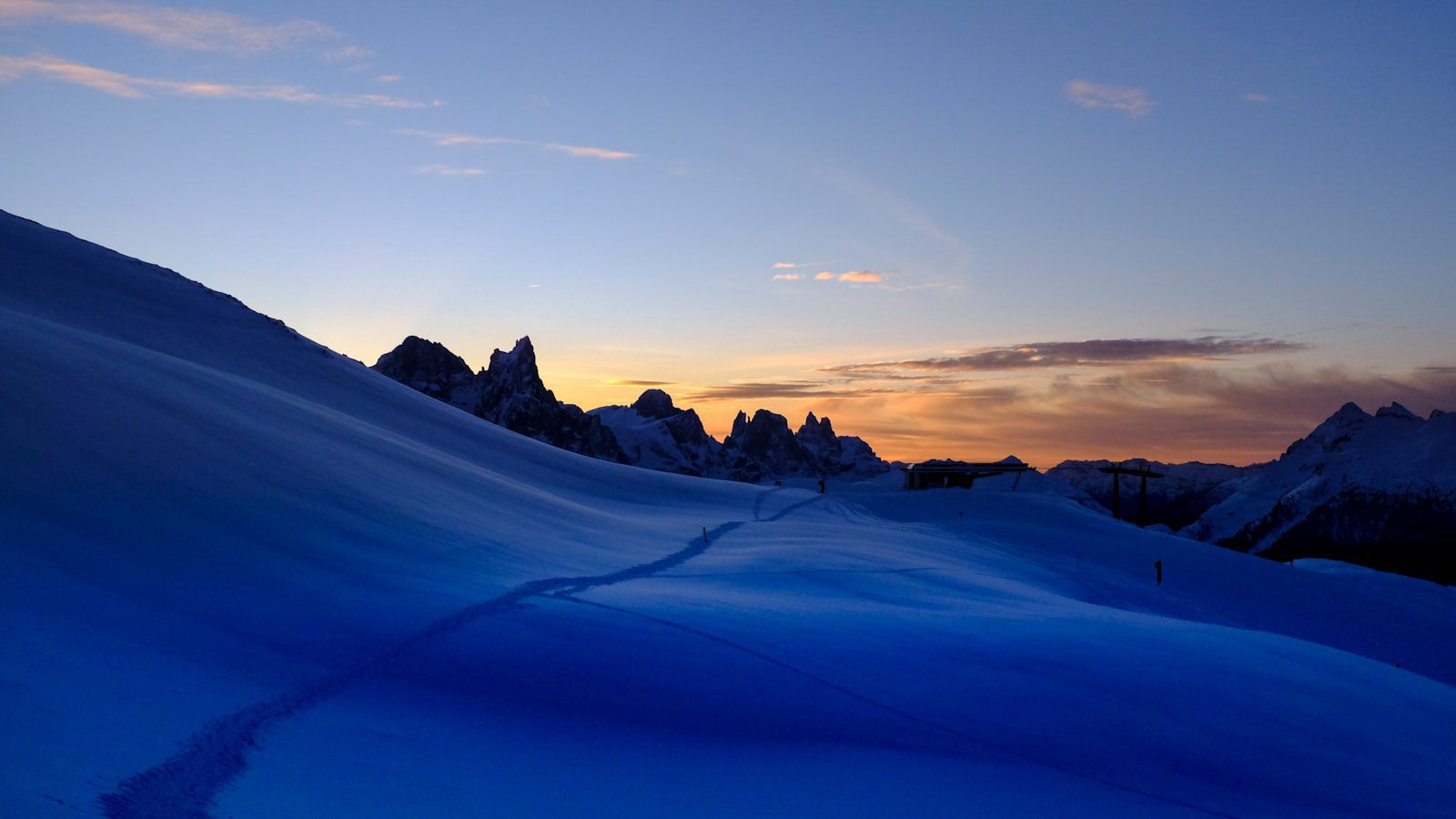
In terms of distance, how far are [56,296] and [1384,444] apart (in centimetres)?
16954

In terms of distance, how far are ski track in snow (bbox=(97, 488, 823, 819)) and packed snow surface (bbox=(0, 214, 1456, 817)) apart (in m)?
0.03

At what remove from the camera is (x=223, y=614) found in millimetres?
9148

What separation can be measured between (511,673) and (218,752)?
117 inches

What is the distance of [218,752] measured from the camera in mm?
6527

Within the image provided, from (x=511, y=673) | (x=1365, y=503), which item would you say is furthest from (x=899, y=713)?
(x=1365, y=503)

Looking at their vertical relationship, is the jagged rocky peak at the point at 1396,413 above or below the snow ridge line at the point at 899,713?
above

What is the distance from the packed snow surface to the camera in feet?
22.6

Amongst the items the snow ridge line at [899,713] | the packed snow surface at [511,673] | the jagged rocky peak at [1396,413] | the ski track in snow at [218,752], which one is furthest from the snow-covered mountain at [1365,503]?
the ski track in snow at [218,752]

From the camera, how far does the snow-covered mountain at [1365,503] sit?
5384 inches

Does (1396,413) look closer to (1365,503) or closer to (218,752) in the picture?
(1365,503)

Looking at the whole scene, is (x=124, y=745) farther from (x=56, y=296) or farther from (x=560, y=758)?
(x=56, y=296)

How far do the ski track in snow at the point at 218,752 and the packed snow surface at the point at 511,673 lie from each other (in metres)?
0.03

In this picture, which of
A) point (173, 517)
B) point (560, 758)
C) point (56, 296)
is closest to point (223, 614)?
point (173, 517)

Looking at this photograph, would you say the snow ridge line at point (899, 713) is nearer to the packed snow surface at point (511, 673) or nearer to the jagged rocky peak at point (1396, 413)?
the packed snow surface at point (511, 673)
